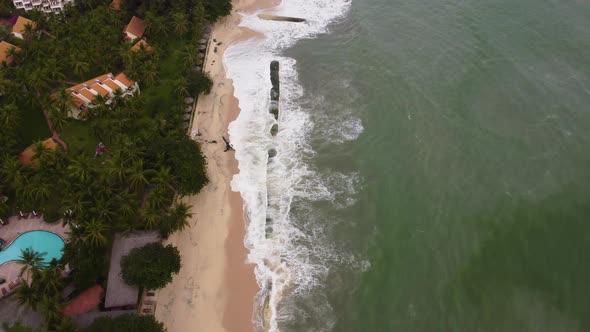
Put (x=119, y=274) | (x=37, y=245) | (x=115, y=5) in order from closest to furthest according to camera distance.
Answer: (x=119, y=274)
(x=37, y=245)
(x=115, y=5)

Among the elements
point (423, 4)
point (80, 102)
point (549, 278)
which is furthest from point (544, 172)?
point (80, 102)

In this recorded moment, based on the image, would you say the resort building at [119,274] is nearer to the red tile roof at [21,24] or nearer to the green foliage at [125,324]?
the green foliage at [125,324]

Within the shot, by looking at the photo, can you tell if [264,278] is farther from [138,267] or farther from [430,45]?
[430,45]

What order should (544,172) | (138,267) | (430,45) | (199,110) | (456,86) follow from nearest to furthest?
(138,267) → (544,172) → (199,110) → (456,86) → (430,45)

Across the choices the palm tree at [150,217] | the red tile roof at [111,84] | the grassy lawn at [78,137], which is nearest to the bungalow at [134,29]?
the red tile roof at [111,84]

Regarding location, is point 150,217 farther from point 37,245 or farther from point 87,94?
point 87,94

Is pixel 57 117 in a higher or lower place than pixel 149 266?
higher

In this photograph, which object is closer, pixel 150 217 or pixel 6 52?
pixel 150 217

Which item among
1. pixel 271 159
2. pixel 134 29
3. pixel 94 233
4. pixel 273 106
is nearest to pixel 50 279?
pixel 94 233
